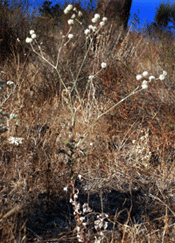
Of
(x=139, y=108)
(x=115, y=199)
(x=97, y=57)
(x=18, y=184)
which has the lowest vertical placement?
(x=115, y=199)

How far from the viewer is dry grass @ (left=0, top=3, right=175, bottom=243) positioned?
1511 mm

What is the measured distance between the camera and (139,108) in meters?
2.72

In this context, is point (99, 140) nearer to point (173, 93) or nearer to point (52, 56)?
point (173, 93)

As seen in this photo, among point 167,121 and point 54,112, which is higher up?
point 54,112

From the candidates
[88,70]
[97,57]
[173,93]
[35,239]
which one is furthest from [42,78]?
[35,239]

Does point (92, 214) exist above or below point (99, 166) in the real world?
below

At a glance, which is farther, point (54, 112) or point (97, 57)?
point (97, 57)

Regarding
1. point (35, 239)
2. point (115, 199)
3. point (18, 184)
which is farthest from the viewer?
point (115, 199)

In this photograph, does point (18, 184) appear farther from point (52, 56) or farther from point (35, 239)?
point (52, 56)

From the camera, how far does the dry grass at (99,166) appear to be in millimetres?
1511

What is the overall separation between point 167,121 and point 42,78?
2.16 m

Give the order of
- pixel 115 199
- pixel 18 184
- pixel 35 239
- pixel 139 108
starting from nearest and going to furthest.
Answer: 1. pixel 35 239
2. pixel 18 184
3. pixel 115 199
4. pixel 139 108

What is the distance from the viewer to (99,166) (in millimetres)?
2297

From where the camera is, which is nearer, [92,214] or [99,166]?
[92,214]
